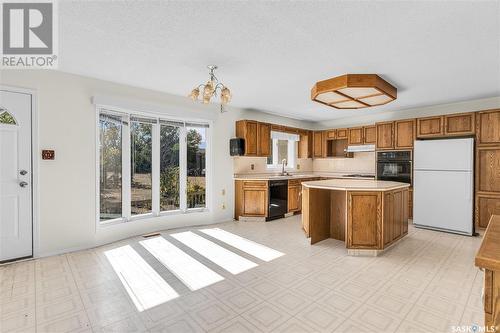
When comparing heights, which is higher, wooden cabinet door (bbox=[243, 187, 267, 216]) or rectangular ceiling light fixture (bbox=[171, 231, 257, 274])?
wooden cabinet door (bbox=[243, 187, 267, 216])

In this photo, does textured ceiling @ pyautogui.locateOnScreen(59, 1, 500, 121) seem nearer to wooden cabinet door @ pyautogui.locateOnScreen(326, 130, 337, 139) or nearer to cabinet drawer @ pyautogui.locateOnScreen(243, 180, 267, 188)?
cabinet drawer @ pyautogui.locateOnScreen(243, 180, 267, 188)

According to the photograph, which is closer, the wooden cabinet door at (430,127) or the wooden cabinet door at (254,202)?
the wooden cabinet door at (430,127)

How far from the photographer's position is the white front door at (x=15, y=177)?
3.04 m

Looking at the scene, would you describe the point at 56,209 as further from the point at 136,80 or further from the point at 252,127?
the point at 252,127

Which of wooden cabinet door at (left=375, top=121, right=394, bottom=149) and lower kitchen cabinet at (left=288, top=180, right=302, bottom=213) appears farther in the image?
lower kitchen cabinet at (left=288, top=180, right=302, bottom=213)

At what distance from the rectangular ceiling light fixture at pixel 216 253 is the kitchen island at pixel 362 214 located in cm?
125

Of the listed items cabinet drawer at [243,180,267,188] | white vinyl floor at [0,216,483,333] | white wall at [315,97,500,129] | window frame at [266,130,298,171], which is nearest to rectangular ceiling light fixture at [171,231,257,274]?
white vinyl floor at [0,216,483,333]

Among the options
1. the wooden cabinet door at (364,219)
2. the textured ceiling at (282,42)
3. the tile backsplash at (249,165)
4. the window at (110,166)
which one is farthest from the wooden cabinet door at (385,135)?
the window at (110,166)

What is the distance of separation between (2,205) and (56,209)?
53cm

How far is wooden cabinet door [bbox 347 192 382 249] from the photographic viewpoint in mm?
3350

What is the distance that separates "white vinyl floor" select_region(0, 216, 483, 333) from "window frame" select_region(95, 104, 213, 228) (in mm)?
710

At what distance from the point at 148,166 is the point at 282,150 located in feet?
12.1

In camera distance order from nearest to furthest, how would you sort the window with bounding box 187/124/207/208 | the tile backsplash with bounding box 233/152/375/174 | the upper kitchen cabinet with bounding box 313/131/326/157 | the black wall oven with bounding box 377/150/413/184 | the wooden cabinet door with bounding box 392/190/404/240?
1. the wooden cabinet door with bounding box 392/190/404/240
2. the window with bounding box 187/124/207/208
3. the black wall oven with bounding box 377/150/413/184
4. the tile backsplash with bounding box 233/152/375/174
5. the upper kitchen cabinet with bounding box 313/131/326/157

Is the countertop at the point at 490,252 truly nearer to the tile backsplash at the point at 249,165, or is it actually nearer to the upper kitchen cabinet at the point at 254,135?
the upper kitchen cabinet at the point at 254,135
